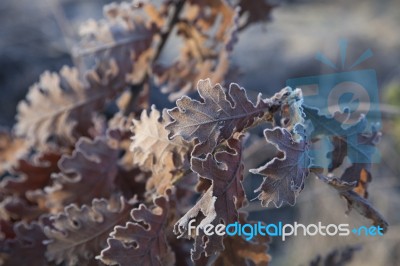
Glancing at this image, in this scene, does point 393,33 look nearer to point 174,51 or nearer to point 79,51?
point 174,51

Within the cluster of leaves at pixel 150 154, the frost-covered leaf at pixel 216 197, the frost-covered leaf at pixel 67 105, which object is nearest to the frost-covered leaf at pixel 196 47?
the cluster of leaves at pixel 150 154

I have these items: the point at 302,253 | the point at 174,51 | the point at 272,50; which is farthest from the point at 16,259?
the point at 272,50

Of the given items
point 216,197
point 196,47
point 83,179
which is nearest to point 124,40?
point 196,47

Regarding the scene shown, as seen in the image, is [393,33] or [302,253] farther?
[393,33]

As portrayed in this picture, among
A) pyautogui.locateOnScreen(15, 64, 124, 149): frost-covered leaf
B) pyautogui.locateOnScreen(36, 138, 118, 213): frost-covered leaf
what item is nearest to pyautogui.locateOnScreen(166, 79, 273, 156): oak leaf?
pyautogui.locateOnScreen(36, 138, 118, 213): frost-covered leaf

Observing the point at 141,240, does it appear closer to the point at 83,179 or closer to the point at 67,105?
the point at 83,179

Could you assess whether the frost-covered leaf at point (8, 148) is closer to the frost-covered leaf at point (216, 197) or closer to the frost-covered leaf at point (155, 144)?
the frost-covered leaf at point (155, 144)
